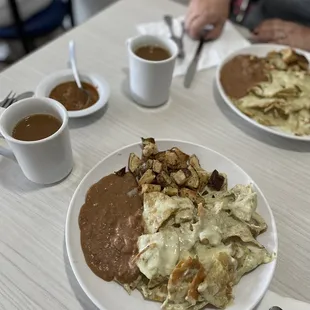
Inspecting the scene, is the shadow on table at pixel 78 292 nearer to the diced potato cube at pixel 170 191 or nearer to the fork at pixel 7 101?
the diced potato cube at pixel 170 191

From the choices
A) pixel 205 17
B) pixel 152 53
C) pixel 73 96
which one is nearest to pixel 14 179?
pixel 73 96

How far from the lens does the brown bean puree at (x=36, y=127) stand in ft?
2.76

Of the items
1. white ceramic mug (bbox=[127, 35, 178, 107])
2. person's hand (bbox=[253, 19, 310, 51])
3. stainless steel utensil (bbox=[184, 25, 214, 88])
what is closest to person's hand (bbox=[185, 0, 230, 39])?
stainless steel utensil (bbox=[184, 25, 214, 88])

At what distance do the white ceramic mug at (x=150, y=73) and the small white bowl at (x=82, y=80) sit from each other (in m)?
0.09

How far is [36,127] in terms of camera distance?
33.9 inches

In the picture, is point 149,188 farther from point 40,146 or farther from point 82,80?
point 82,80

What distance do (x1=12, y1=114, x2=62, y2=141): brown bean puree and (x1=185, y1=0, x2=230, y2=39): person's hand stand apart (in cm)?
74

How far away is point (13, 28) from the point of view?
67.7 inches

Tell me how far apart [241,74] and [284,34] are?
0.34 m

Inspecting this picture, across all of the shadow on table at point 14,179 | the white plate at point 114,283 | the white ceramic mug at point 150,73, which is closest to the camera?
the white plate at point 114,283

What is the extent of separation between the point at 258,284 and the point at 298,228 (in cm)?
23

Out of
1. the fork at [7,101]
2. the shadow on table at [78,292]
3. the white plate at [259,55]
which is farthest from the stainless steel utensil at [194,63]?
the shadow on table at [78,292]

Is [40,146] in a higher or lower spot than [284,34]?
higher

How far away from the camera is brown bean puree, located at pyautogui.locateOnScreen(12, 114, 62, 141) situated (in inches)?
33.1
